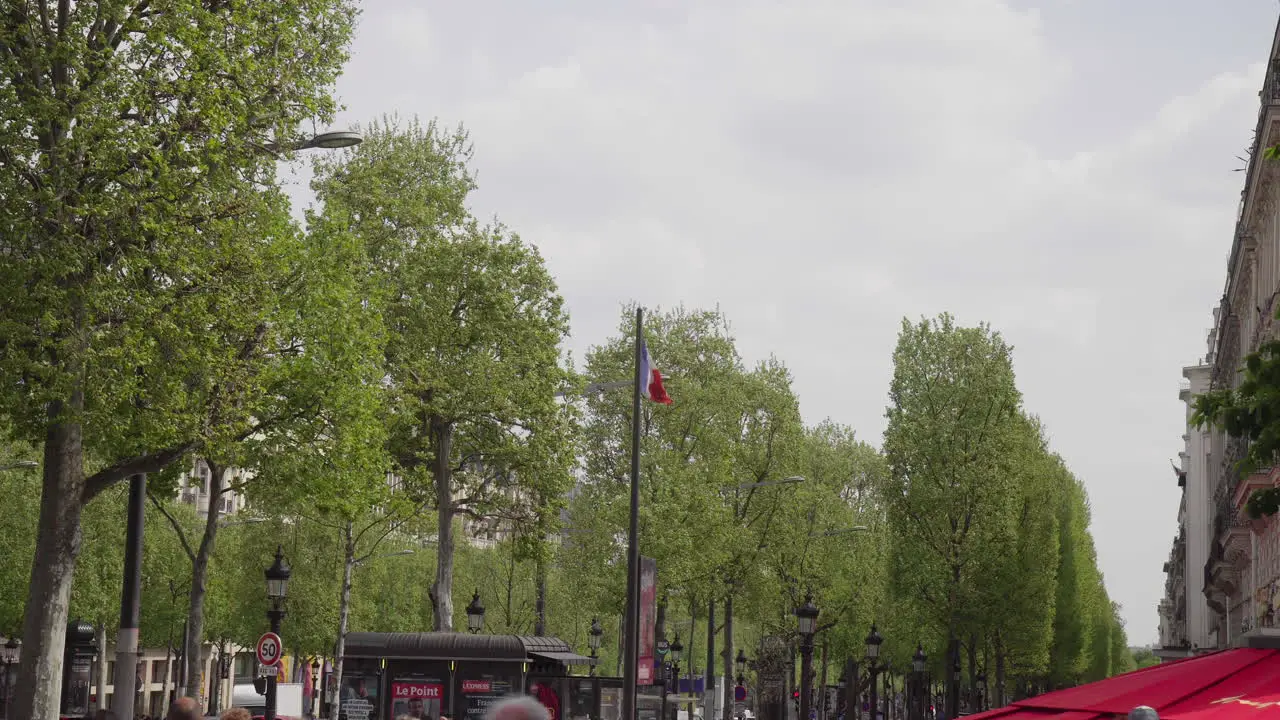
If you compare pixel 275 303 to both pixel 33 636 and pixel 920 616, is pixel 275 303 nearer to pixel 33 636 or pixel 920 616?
pixel 33 636

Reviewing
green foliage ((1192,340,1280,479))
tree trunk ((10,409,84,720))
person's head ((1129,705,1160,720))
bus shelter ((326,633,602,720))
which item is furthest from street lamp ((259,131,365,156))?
person's head ((1129,705,1160,720))

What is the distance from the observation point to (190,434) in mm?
23172

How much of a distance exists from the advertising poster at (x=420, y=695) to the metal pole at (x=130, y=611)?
29.1ft

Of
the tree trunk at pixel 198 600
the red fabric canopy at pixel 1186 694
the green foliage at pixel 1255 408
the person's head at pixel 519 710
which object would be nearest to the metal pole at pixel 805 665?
the tree trunk at pixel 198 600

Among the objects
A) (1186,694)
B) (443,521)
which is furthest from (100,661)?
(1186,694)

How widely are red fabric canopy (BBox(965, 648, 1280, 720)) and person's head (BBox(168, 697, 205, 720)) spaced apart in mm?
5973

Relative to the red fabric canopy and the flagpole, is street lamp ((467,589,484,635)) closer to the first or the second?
the flagpole

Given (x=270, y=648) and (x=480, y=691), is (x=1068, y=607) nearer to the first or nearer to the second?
(x=480, y=691)

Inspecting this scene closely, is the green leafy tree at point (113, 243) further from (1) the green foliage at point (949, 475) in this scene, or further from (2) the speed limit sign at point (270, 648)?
(1) the green foliage at point (949, 475)

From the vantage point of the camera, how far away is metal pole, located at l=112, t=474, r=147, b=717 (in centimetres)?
2139

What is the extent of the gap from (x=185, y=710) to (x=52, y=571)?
11.0 metres

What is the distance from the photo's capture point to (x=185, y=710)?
1209 centimetres

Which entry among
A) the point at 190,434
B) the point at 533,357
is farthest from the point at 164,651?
the point at 190,434

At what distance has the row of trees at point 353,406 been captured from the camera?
2203cm
